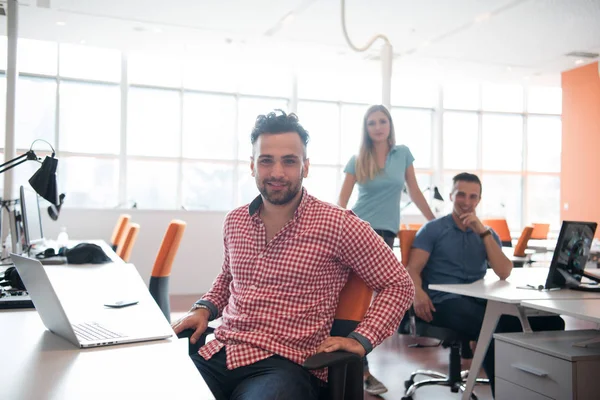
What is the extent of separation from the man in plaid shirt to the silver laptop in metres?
0.23

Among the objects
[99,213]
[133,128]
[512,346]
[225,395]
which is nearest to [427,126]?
[133,128]

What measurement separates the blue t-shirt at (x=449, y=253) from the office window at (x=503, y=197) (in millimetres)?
8070

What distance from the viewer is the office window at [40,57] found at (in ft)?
26.7

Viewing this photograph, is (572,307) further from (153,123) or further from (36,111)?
(36,111)

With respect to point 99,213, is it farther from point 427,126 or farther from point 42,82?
point 427,126

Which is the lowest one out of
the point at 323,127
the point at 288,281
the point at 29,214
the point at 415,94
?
the point at 288,281

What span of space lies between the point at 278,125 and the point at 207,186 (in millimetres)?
7495

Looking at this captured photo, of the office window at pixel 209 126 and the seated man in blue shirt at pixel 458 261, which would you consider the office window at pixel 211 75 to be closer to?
the office window at pixel 209 126

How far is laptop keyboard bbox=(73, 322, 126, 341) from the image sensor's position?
1.37 meters

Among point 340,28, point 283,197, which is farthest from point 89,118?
point 283,197

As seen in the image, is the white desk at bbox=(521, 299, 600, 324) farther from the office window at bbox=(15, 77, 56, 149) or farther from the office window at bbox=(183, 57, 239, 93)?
the office window at bbox=(15, 77, 56, 149)

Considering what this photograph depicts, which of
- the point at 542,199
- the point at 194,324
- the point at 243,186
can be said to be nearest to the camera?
the point at 194,324

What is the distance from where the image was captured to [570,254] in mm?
2531

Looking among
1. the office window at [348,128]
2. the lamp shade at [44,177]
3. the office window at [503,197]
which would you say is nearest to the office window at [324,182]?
the office window at [348,128]
